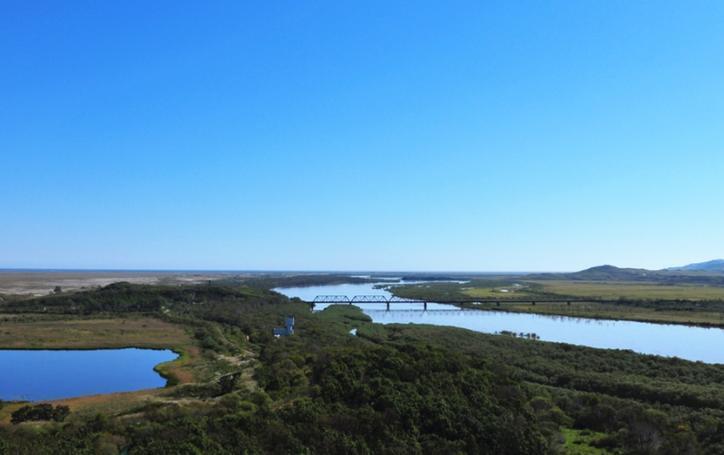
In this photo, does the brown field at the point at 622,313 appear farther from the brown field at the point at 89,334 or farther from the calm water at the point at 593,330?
the brown field at the point at 89,334

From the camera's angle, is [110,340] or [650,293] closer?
[110,340]

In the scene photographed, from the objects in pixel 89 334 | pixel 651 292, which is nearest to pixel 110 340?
pixel 89 334

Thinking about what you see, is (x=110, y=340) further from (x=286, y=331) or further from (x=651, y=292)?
(x=651, y=292)

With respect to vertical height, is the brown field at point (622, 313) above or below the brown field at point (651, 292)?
below

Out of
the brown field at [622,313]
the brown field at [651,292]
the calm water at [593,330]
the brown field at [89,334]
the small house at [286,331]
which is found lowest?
the calm water at [593,330]

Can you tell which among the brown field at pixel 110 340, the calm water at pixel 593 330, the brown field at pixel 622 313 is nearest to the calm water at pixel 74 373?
the brown field at pixel 110 340

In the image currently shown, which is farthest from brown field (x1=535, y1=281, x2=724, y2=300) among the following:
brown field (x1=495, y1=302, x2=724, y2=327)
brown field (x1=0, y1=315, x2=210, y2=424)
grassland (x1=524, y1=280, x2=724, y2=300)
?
brown field (x1=0, y1=315, x2=210, y2=424)

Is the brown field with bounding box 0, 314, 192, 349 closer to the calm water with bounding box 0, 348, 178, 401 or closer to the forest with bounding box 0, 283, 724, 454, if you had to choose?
the calm water with bounding box 0, 348, 178, 401
